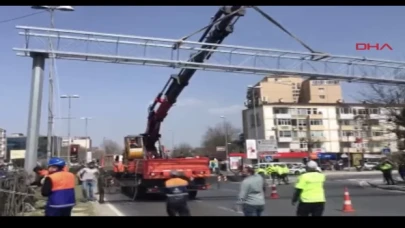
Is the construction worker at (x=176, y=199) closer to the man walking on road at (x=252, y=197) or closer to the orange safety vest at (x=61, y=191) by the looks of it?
the man walking on road at (x=252, y=197)

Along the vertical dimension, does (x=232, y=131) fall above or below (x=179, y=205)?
above

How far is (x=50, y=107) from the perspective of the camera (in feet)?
104

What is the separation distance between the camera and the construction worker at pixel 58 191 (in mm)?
7605

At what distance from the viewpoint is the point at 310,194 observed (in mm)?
8398

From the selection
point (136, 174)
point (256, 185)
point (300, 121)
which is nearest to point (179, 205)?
point (256, 185)

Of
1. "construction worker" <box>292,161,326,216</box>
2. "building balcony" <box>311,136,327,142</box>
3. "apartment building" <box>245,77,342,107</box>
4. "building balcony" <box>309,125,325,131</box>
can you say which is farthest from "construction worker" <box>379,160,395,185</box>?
"apartment building" <box>245,77,342,107</box>

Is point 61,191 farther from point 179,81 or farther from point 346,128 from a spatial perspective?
point 346,128

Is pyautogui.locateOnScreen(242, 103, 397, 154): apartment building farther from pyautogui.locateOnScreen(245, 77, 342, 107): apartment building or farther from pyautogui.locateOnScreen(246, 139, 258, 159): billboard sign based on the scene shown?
pyautogui.locateOnScreen(246, 139, 258, 159): billboard sign

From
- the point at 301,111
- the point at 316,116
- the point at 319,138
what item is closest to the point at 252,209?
the point at 319,138

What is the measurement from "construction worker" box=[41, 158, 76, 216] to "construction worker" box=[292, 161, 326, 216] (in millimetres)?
3610

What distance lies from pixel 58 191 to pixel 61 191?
0.04 metres

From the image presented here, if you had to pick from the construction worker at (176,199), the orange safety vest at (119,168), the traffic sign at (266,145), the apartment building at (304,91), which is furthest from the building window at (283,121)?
the construction worker at (176,199)
